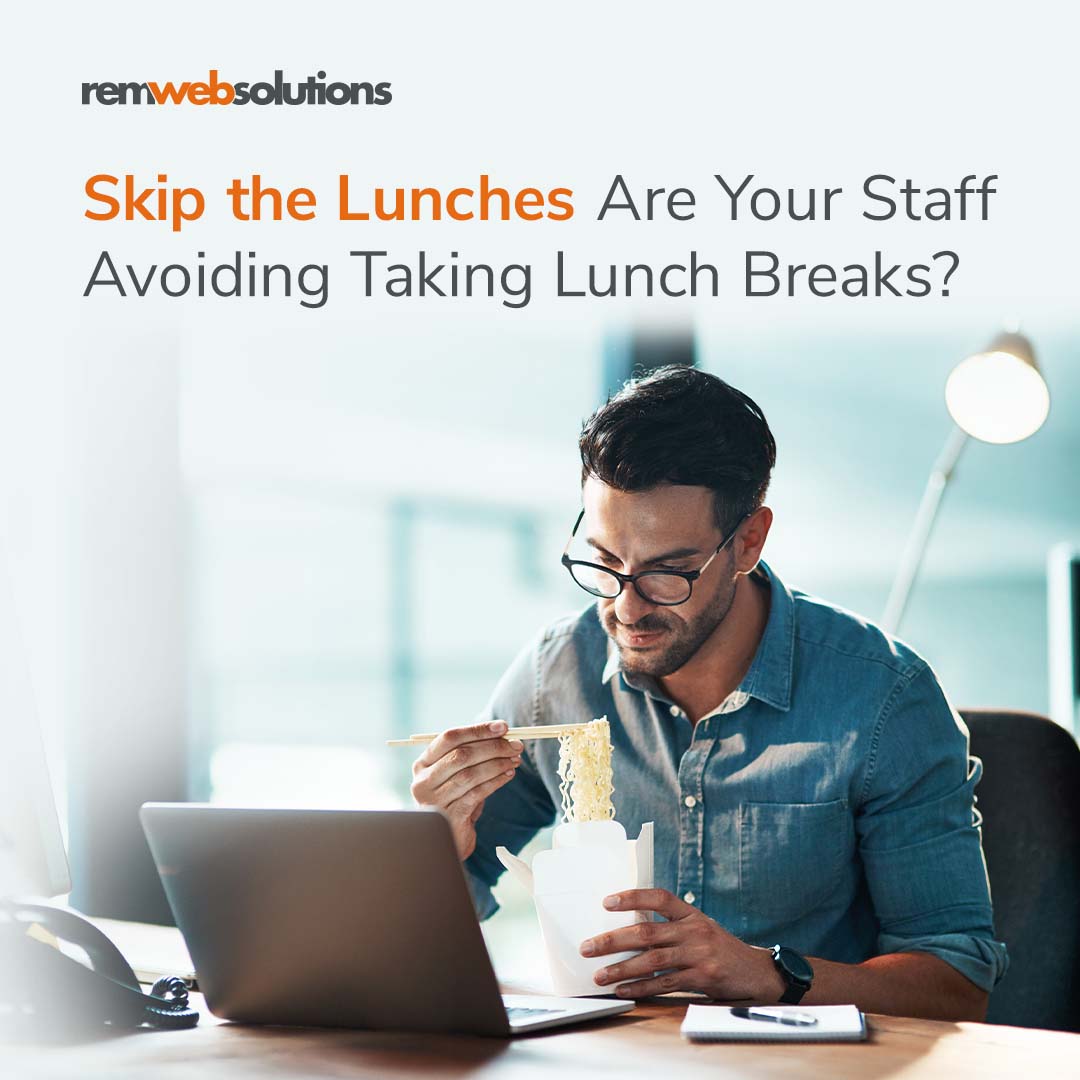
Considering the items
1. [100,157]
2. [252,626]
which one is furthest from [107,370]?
[252,626]

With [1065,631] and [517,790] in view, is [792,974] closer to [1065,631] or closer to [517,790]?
[517,790]

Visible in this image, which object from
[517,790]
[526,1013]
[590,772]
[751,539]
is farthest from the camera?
[517,790]

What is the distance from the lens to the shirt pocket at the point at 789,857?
1.77 meters

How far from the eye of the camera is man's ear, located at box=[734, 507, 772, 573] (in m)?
1.90

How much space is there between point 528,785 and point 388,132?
1.41 metres

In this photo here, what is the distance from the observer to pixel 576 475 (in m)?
2.93

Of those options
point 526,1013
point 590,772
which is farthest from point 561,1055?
point 590,772

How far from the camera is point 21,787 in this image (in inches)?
52.4

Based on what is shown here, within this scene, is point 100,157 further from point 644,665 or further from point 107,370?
point 644,665

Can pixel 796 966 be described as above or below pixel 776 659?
below

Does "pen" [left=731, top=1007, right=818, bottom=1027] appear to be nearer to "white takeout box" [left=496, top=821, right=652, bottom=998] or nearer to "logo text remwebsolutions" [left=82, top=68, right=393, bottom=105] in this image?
"white takeout box" [left=496, top=821, right=652, bottom=998]

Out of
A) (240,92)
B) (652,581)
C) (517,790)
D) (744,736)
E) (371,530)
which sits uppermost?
(240,92)

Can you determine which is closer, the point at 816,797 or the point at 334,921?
the point at 334,921

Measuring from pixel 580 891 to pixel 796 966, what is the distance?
25 centimetres
